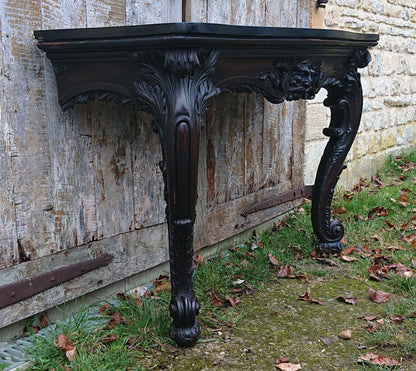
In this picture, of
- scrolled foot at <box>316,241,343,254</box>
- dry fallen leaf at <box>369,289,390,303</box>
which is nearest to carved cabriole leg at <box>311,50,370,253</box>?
scrolled foot at <box>316,241,343,254</box>

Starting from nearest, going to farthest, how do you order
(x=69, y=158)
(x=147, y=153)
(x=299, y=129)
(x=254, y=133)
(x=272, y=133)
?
(x=69, y=158) → (x=147, y=153) → (x=254, y=133) → (x=272, y=133) → (x=299, y=129)

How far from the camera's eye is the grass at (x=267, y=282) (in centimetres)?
194

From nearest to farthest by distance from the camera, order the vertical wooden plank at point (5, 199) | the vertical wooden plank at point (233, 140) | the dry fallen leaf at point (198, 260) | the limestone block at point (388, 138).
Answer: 1. the vertical wooden plank at point (5, 199)
2. the dry fallen leaf at point (198, 260)
3. the vertical wooden plank at point (233, 140)
4. the limestone block at point (388, 138)

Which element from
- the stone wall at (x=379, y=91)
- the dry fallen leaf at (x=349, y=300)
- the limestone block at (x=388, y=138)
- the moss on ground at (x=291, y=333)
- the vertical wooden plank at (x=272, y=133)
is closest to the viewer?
the moss on ground at (x=291, y=333)

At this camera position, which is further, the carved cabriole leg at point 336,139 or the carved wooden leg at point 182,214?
the carved cabriole leg at point 336,139

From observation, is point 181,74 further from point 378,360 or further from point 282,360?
point 378,360

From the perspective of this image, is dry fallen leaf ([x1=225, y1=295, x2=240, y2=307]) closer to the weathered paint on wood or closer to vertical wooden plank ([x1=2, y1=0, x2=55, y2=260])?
the weathered paint on wood

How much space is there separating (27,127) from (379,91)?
3677mm

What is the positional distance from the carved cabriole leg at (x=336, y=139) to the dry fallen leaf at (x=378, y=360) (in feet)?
3.69

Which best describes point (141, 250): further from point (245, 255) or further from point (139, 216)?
point (245, 255)

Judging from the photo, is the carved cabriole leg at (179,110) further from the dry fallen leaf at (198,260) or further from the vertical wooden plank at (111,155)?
the dry fallen leaf at (198,260)

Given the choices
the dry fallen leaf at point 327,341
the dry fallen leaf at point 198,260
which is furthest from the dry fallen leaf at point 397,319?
the dry fallen leaf at point 198,260

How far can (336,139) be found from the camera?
113 inches

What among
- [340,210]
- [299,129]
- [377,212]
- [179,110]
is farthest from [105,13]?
[377,212]
